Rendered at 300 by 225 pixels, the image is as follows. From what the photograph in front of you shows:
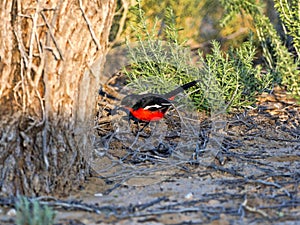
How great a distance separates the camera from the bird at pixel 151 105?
4719 millimetres

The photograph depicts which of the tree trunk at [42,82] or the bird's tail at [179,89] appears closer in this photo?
the tree trunk at [42,82]

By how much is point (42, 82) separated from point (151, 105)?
5.01 ft

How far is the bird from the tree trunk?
132 cm

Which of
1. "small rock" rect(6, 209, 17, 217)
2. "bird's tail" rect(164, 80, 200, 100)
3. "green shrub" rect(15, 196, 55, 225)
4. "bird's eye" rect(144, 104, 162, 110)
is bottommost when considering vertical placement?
"small rock" rect(6, 209, 17, 217)

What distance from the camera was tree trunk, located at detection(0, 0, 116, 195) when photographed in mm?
3279

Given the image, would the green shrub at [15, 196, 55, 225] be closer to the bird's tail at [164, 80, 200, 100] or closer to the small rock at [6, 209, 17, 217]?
the small rock at [6, 209, 17, 217]

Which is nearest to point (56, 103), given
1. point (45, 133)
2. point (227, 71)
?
point (45, 133)

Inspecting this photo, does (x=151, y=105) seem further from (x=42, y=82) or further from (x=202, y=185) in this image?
(x=42, y=82)

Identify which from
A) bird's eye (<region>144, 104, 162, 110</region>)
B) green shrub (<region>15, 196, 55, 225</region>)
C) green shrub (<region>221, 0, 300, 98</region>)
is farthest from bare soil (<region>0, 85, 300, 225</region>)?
green shrub (<region>221, 0, 300, 98</region>)

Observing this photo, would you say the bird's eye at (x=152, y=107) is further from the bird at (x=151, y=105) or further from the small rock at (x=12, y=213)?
the small rock at (x=12, y=213)

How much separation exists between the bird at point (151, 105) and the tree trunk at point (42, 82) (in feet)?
4.32

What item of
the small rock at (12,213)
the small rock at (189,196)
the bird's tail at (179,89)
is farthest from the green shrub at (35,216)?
the bird's tail at (179,89)

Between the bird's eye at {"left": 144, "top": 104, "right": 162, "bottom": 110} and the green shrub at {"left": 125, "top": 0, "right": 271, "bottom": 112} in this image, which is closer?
the bird's eye at {"left": 144, "top": 104, "right": 162, "bottom": 110}

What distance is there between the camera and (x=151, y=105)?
471cm
